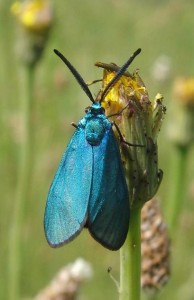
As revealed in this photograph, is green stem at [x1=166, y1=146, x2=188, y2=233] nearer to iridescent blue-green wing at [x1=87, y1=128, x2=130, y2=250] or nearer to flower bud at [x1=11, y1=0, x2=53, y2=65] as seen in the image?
flower bud at [x1=11, y1=0, x2=53, y2=65]

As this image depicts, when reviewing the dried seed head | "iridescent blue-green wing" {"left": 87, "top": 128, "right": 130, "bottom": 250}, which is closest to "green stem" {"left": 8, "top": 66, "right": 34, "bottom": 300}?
the dried seed head

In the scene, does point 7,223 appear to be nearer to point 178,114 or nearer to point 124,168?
point 178,114

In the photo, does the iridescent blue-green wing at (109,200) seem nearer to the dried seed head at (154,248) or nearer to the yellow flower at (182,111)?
the dried seed head at (154,248)

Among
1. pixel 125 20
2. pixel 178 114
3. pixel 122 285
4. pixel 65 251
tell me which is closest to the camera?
pixel 122 285

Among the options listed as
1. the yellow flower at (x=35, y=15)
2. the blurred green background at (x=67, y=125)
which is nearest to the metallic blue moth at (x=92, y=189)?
the blurred green background at (x=67, y=125)

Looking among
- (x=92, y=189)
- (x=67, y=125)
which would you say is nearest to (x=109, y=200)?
(x=92, y=189)

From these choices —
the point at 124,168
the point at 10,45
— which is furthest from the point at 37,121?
the point at 124,168

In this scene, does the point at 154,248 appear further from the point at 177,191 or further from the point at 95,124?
the point at 177,191
